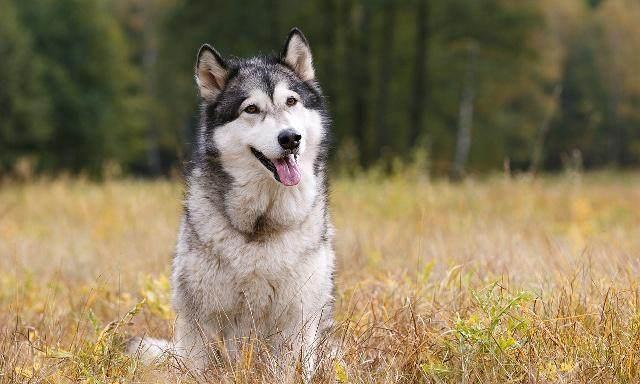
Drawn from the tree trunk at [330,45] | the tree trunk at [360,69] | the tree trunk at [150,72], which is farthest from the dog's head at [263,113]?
the tree trunk at [150,72]

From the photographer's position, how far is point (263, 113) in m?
3.83

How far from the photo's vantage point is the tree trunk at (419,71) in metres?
25.5

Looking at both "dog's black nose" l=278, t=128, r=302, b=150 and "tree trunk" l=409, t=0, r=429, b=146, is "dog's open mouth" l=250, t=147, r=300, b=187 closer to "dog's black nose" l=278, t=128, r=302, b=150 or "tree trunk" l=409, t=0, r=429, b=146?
"dog's black nose" l=278, t=128, r=302, b=150

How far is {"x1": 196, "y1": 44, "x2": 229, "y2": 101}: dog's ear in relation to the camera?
3971mm

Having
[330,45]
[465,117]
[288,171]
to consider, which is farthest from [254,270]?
[465,117]

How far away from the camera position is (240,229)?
3688 millimetres

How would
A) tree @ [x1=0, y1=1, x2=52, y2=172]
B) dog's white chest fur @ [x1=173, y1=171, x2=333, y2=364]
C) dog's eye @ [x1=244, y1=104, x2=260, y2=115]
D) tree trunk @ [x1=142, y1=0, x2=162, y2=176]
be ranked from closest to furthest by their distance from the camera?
dog's white chest fur @ [x1=173, y1=171, x2=333, y2=364]
dog's eye @ [x1=244, y1=104, x2=260, y2=115]
tree @ [x1=0, y1=1, x2=52, y2=172]
tree trunk @ [x1=142, y1=0, x2=162, y2=176]

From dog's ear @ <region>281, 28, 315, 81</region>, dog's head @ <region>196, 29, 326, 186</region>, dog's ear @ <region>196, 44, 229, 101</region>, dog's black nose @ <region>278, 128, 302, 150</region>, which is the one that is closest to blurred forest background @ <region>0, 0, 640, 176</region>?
dog's ear @ <region>281, 28, 315, 81</region>

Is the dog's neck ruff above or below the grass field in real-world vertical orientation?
above

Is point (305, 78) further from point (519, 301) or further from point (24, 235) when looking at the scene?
point (24, 235)

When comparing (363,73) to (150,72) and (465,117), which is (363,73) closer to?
(465,117)

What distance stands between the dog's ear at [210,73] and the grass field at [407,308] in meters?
1.21

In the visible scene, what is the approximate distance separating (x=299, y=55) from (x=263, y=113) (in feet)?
1.67

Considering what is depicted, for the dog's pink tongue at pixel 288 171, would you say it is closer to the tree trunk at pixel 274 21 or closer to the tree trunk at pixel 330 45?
the tree trunk at pixel 274 21
